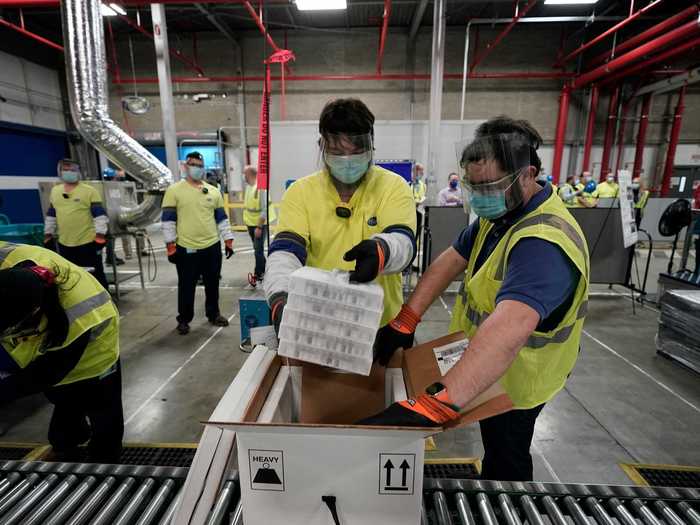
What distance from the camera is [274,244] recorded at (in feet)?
4.27

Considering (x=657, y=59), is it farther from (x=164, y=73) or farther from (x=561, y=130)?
(x=164, y=73)

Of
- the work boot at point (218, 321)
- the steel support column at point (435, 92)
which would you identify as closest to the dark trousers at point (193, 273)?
the work boot at point (218, 321)

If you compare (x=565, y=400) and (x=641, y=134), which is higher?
(x=641, y=134)

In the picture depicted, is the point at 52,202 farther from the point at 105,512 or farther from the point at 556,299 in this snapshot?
the point at 556,299

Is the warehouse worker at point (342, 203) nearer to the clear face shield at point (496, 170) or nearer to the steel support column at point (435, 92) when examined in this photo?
the clear face shield at point (496, 170)

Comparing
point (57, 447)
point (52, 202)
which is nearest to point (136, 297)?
point (52, 202)

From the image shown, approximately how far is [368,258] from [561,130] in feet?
33.9

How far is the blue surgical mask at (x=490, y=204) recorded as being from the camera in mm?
1101

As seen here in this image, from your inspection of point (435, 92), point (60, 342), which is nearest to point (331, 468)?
point (60, 342)

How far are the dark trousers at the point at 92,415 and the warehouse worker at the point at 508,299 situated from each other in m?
1.38

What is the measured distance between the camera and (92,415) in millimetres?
1730

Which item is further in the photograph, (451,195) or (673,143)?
(673,143)

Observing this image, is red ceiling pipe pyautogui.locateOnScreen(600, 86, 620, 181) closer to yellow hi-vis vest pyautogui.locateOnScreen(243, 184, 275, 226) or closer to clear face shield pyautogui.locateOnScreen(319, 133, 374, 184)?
yellow hi-vis vest pyautogui.locateOnScreen(243, 184, 275, 226)

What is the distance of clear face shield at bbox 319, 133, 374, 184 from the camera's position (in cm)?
129
